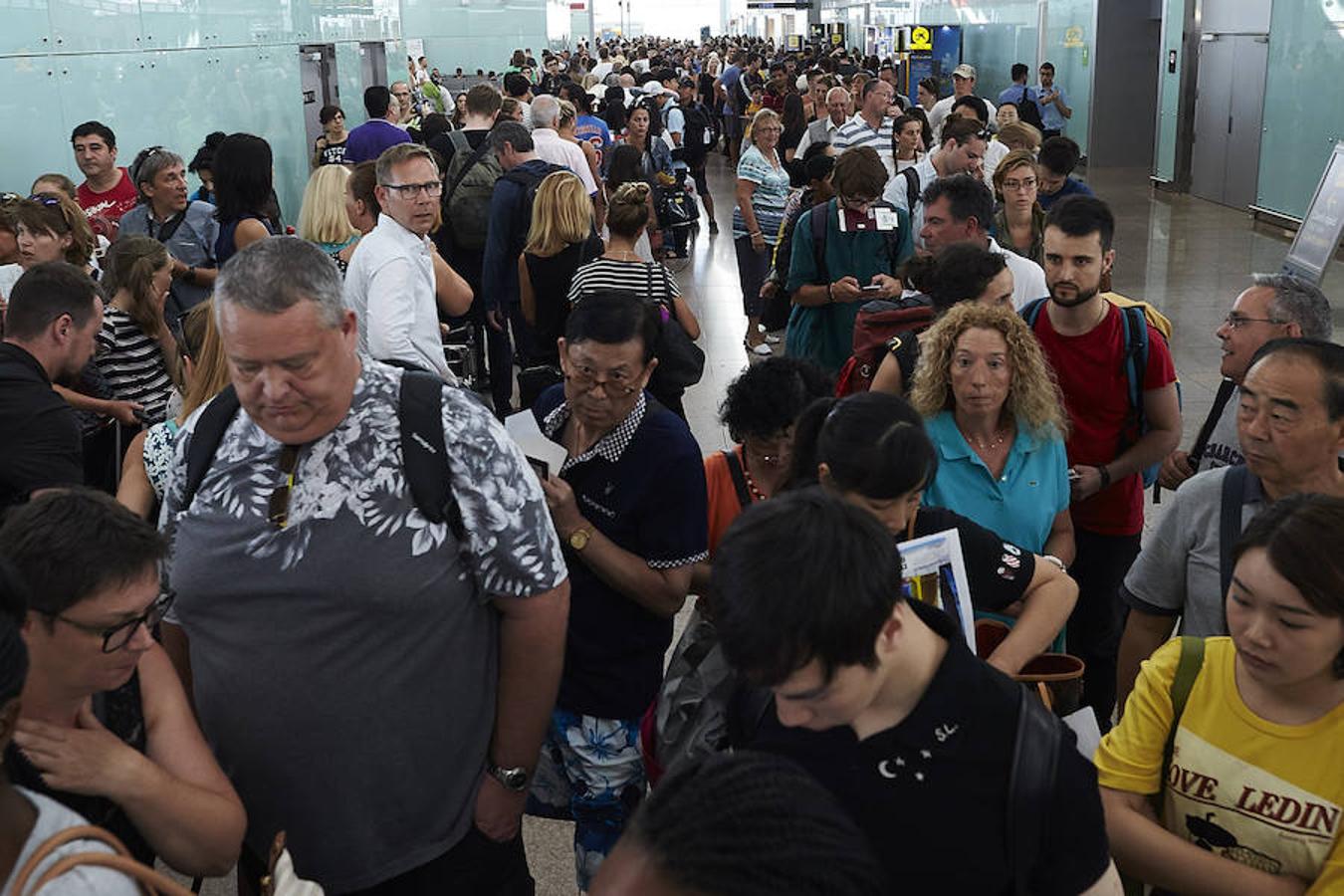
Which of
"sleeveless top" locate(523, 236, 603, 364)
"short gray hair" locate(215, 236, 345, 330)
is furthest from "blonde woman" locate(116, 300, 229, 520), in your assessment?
"sleeveless top" locate(523, 236, 603, 364)

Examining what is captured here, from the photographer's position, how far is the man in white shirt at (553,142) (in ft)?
29.4

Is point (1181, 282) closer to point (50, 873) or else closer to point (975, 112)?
point (975, 112)

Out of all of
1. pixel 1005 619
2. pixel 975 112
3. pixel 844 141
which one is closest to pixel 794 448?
pixel 1005 619

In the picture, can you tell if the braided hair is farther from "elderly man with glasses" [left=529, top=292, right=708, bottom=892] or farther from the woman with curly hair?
the woman with curly hair

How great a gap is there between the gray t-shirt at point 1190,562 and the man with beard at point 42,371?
9.18ft

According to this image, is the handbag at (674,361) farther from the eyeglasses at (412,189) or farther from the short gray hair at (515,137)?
the short gray hair at (515,137)

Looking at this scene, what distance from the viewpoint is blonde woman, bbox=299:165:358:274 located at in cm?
643

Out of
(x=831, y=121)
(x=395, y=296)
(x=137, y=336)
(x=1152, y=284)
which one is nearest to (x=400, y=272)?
(x=395, y=296)

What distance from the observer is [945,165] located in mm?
7441

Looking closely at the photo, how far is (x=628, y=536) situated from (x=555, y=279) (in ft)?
12.1

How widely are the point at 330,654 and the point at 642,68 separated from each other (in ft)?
75.1

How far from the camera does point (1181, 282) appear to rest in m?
12.1

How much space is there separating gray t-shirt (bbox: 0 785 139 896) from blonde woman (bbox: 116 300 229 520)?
181 centimetres

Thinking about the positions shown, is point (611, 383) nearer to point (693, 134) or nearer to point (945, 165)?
point (945, 165)
